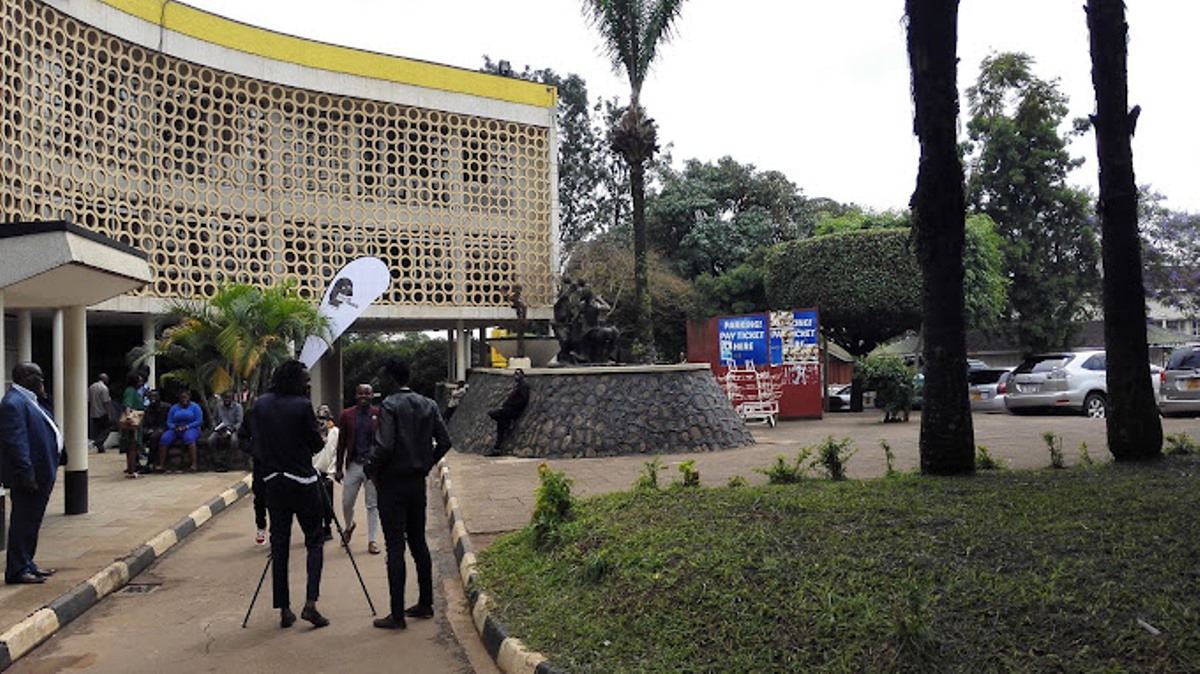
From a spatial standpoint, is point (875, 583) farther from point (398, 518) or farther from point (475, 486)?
point (475, 486)

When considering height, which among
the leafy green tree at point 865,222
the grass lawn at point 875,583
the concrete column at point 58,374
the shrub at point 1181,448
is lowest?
the grass lawn at point 875,583

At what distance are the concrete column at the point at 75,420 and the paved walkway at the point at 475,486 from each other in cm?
23

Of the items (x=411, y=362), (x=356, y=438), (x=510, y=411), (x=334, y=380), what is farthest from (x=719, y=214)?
(x=356, y=438)

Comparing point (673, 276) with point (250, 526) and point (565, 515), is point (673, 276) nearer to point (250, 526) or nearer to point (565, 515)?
point (250, 526)

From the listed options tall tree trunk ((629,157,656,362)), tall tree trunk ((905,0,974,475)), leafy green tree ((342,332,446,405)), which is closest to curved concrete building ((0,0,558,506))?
leafy green tree ((342,332,446,405))

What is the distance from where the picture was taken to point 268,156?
25469 millimetres

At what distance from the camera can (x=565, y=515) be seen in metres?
7.52

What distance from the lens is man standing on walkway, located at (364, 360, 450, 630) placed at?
6125mm

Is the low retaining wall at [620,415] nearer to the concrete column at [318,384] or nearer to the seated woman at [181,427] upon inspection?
the seated woman at [181,427]

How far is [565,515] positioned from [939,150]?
451 centimetres

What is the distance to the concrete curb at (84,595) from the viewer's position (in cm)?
579

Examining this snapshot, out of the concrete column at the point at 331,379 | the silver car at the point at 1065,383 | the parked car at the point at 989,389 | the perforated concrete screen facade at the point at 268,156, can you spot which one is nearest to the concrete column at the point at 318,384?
the concrete column at the point at 331,379

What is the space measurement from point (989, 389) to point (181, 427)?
58.1ft

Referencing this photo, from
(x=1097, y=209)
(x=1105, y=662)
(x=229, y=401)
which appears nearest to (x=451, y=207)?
(x=229, y=401)
